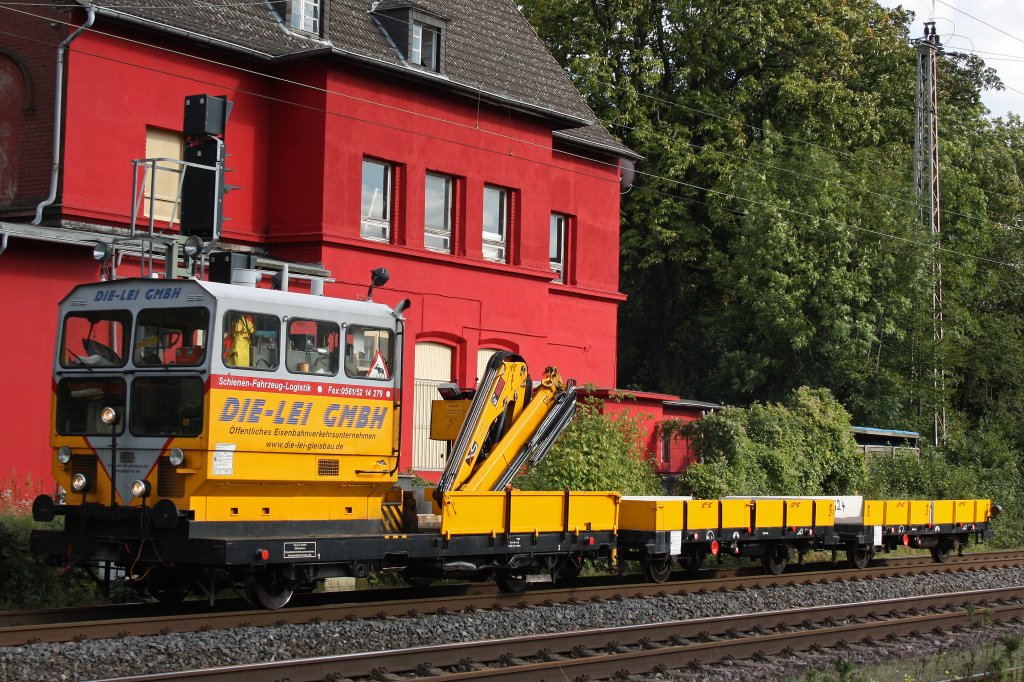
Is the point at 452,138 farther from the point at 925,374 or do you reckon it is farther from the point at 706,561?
the point at 925,374

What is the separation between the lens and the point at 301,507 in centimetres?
1262

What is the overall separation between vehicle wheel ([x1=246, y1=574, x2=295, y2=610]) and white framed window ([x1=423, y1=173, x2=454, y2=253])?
43.6 ft

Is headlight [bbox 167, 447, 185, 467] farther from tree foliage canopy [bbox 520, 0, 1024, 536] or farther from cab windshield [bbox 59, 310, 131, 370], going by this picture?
tree foliage canopy [bbox 520, 0, 1024, 536]

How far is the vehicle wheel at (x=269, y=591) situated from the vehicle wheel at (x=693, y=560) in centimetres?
708

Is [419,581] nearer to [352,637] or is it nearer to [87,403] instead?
[352,637]

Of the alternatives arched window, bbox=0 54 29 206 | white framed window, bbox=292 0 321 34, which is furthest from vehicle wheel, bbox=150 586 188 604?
white framed window, bbox=292 0 321 34

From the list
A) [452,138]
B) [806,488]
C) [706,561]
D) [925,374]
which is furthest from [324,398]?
[925,374]

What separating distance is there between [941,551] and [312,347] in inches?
581

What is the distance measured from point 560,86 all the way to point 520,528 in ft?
55.2

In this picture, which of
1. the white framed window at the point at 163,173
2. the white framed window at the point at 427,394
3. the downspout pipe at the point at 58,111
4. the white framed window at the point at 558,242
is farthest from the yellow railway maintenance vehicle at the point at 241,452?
the white framed window at the point at 558,242

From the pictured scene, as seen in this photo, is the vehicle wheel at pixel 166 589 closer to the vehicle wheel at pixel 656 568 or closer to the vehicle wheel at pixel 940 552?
the vehicle wheel at pixel 656 568

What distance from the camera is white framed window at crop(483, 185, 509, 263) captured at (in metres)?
26.9

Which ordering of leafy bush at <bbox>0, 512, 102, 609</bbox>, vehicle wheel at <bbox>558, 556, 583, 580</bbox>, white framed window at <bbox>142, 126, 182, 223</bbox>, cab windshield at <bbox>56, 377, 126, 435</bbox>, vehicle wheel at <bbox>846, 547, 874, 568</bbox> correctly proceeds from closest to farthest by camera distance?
cab windshield at <bbox>56, 377, 126, 435</bbox>
leafy bush at <bbox>0, 512, 102, 609</bbox>
vehicle wheel at <bbox>558, 556, 583, 580</bbox>
vehicle wheel at <bbox>846, 547, 874, 568</bbox>
white framed window at <bbox>142, 126, 182, 223</bbox>

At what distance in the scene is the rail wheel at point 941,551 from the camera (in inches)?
901
